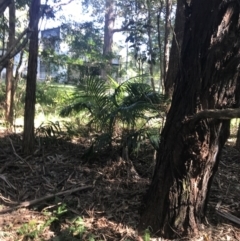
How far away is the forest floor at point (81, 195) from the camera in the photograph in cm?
391

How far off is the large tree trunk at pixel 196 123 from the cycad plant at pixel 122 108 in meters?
1.20

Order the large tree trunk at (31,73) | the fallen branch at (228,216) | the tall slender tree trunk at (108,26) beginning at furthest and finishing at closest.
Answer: the tall slender tree trunk at (108,26), the large tree trunk at (31,73), the fallen branch at (228,216)

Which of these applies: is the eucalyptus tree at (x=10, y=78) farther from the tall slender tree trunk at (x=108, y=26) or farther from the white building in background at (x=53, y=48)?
the tall slender tree trunk at (x=108, y=26)

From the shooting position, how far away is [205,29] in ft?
11.6

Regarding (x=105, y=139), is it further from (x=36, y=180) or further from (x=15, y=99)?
(x=15, y=99)

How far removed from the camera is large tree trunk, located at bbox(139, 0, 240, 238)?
3.43 meters

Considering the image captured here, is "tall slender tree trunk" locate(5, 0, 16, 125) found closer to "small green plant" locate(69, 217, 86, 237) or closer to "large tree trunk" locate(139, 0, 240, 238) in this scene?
"small green plant" locate(69, 217, 86, 237)

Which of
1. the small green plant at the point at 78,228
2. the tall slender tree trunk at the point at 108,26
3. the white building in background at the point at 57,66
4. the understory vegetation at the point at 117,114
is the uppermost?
the tall slender tree trunk at the point at 108,26

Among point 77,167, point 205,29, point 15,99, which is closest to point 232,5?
point 205,29

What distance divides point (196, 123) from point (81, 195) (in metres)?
2.03

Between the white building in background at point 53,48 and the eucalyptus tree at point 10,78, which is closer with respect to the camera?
the eucalyptus tree at point 10,78

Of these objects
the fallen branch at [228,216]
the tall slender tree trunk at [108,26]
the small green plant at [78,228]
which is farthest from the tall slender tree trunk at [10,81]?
the tall slender tree trunk at [108,26]

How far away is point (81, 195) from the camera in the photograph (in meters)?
4.73

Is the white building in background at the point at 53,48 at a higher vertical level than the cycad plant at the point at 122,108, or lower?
higher
